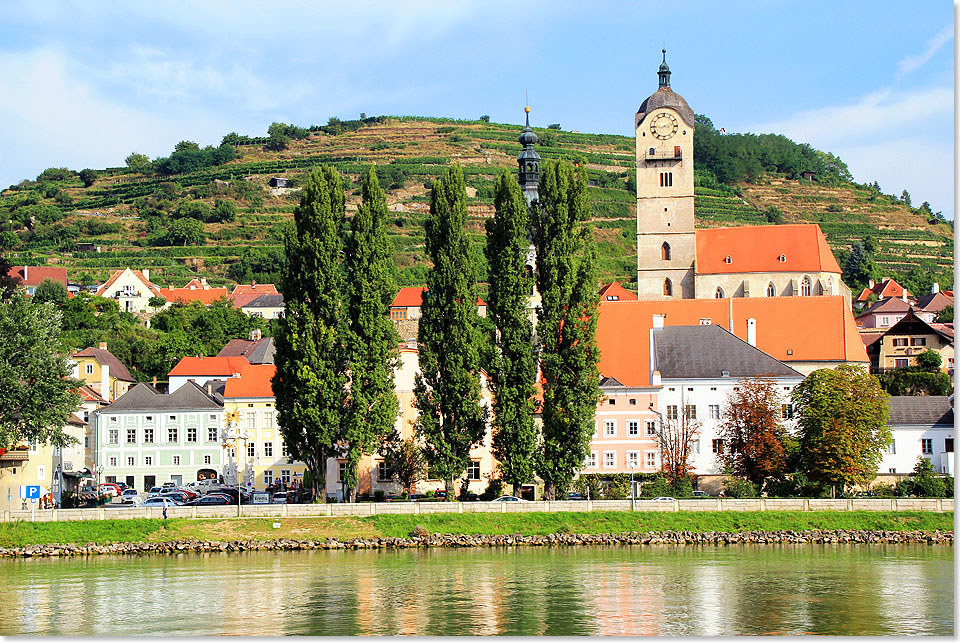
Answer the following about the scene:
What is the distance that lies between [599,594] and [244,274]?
131 m

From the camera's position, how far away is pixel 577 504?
52.0m

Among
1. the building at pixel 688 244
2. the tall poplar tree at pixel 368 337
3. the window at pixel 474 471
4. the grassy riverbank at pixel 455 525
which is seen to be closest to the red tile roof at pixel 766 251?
the building at pixel 688 244

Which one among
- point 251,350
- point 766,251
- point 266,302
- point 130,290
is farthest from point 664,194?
point 130,290

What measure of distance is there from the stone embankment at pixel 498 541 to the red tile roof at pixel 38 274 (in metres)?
94.3

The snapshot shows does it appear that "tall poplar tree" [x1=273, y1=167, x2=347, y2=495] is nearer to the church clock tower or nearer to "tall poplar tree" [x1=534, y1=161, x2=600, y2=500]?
"tall poplar tree" [x1=534, y1=161, x2=600, y2=500]

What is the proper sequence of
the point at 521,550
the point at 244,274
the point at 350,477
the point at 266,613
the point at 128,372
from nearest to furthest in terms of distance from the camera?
the point at 266,613
the point at 521,550
the point at 350,477
the point at 128,372
the point at 244,274

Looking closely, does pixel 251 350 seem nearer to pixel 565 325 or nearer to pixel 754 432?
pixel 754 432

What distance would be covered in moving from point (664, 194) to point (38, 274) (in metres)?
74.4

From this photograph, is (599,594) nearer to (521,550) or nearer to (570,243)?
(521,550)

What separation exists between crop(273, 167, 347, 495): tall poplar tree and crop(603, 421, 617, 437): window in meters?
17.6

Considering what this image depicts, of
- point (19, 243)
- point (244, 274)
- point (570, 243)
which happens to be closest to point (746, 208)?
point (244, 274)

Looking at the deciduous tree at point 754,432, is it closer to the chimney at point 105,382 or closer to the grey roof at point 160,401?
the grey roof at point 160,401

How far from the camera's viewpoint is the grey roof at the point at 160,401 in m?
77.1

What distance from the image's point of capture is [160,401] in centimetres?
7788
